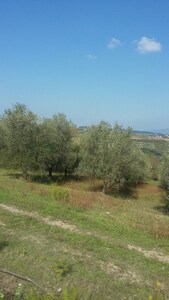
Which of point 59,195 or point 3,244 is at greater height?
point 3,244

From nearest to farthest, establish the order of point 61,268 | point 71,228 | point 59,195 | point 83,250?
point 61,268 → point 83,250 → point 71,228 → point 59,195

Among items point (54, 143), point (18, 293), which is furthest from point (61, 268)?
point (54, 143)

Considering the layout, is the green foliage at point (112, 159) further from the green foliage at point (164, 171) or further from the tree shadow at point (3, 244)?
the tree shadow at point (3, 244)

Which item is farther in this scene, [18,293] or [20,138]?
[20,138]

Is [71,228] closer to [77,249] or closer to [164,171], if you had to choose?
[77,249]

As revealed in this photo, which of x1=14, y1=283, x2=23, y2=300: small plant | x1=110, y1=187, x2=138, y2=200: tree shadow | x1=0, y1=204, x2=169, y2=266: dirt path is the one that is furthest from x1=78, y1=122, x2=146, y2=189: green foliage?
x1=14, y1=283, x2=23, y2=300: small plant

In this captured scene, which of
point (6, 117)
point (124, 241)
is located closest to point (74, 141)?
point (6, 117)

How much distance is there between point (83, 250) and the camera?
13.4 meters

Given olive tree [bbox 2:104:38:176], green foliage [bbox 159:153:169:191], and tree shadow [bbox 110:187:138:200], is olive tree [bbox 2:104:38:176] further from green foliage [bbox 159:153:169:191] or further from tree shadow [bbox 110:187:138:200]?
green foliage [bbox 159:153:169:191]

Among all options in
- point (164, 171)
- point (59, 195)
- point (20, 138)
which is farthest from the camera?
point (20, 138)

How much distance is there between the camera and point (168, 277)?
39.1 ft

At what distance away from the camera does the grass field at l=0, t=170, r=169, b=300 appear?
1088cm

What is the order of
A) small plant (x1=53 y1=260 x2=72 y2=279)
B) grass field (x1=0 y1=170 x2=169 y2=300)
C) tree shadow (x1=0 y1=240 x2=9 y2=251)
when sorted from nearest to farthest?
grass field (x1=0 y1=170 x2=169 y2=300) < small plant (x1=53 y1=260 x2=72 y2=279) < tree shadow (x1=0 y1=240 x2=9 y2=251)

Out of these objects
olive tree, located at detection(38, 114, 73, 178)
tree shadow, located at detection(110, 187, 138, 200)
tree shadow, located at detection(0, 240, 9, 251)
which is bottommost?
tree shadow, located at detection(110, 187, 138, 200)
